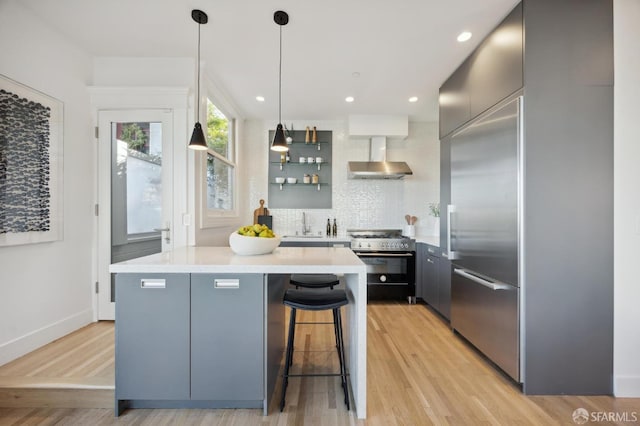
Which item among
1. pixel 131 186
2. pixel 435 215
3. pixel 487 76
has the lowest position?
pixel 435 215

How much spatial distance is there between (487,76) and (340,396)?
265cm

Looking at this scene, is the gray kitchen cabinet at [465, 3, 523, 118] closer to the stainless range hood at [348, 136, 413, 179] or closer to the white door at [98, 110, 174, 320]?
the stainless range hood at [348, 136, 413, 179]

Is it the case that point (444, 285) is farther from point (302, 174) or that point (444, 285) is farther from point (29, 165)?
point (29, 165)

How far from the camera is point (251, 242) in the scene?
195 cm

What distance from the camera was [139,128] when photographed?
9.44 ft

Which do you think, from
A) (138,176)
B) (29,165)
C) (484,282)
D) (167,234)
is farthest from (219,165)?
(484,282)

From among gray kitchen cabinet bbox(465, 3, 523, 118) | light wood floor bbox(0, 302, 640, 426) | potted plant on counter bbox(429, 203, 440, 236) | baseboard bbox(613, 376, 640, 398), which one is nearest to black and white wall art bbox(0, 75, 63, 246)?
light wood floor bbox(0, 302, 640, 426)

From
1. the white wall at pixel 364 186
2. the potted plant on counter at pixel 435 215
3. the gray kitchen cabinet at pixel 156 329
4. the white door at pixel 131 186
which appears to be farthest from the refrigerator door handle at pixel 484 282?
the white door at pixel 131 186

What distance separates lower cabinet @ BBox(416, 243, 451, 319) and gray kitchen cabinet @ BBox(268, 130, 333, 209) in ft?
5.45

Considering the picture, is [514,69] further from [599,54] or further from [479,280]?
[479,280]

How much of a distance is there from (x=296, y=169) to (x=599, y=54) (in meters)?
3.51

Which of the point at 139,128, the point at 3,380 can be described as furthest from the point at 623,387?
the point at 139,128

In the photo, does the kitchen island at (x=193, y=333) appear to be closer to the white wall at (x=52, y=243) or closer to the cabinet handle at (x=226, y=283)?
the cabinet handle at (x=226, y=283)

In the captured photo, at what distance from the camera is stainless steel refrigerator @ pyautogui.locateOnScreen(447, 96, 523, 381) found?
193 centimetres
